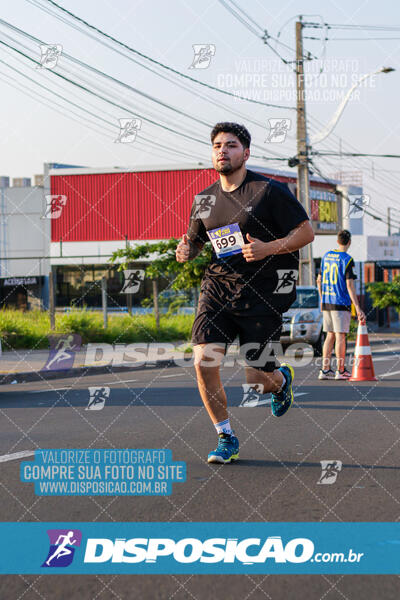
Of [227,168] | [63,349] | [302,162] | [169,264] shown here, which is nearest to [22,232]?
[302,162]

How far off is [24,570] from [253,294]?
2417 mm

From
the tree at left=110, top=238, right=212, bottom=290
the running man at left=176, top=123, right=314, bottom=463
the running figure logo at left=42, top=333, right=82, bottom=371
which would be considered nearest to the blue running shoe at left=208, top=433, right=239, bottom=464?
the running man at left=176, top=123, right=314, bottom=463

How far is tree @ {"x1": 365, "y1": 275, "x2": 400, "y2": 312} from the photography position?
24.4 m

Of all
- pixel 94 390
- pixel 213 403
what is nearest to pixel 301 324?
pixel 94 390

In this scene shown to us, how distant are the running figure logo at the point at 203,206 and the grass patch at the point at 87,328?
11784 mm

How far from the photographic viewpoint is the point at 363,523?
3781 mm

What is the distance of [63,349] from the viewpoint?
1719 centimetres

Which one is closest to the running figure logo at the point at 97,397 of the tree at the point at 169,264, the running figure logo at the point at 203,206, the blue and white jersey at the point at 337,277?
the blue and white jersey at the point at 337,277

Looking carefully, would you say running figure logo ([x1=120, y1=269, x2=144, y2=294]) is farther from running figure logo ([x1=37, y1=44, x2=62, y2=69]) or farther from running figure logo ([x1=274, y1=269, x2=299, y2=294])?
running figure logo ([x1=274, y1=269, x2=299, y2=294])

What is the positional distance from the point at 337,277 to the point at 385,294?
14.7 meters

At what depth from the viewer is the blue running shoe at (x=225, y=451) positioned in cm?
510

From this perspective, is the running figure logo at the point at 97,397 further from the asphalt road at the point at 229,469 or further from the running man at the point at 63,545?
the running man at the point at 63,545
